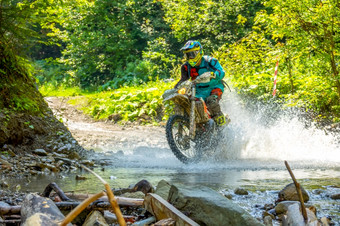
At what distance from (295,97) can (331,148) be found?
134cm

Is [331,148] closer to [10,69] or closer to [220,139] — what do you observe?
[220,139]

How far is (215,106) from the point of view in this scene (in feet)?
26.6

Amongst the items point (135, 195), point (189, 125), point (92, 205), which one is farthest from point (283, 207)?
point (189, 125)

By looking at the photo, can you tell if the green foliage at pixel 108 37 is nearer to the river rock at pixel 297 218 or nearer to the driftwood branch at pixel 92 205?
the driftwood branch at pixel 92 205

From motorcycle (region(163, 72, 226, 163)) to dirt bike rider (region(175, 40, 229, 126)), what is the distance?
31 centimetres

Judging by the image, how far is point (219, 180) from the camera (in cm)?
531

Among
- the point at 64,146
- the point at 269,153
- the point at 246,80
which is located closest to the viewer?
the point at 64,146

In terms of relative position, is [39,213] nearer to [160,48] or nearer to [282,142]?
[282,142]

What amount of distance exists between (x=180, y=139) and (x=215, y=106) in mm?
1033

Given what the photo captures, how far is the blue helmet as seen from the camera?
25.3ft

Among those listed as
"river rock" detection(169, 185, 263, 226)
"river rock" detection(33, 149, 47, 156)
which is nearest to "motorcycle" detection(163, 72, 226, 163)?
"river rock" detection(33, 149, 47, 156)

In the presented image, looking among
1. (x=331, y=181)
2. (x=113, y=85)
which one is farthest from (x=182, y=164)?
(x=113, y=85)

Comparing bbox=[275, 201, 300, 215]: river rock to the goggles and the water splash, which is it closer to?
the water splash

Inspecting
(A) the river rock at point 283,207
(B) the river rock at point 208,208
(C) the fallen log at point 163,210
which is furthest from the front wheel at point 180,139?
(C) the fallen log at point 163,210
